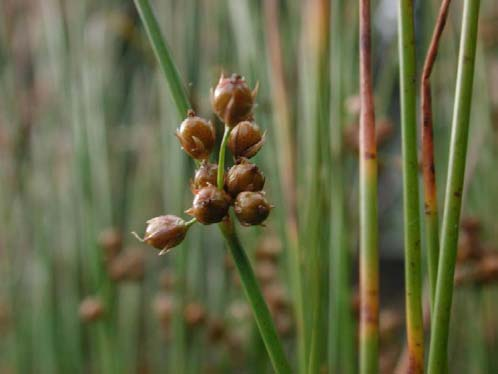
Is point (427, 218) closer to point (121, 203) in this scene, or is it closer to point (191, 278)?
point (191, 278)

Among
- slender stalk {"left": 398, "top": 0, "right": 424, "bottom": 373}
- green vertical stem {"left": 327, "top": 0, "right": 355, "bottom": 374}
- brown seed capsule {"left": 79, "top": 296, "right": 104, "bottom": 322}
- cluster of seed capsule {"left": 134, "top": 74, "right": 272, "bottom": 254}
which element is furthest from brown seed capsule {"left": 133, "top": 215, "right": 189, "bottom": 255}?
brown seed capsule {"left": 79, "top": 296, "right": 104, "bottom": 322}

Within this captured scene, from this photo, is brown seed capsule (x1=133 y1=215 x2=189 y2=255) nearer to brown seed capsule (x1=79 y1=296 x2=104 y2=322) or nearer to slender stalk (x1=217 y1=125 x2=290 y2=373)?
slender stalk (x1=217 y1=125 x2=290 y2=373)

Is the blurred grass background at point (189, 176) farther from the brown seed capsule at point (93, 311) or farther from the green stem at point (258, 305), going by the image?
the green stem at point (258, 305)

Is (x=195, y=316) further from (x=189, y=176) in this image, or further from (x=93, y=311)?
(x=189, y=176)

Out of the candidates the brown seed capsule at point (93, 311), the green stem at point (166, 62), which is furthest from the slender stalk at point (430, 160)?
the brown seed capsule at point (93, 311)

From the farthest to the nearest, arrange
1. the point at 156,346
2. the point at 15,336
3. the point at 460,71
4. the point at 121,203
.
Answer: the point at 121,203 → the point at 156,346 → the point at 15,336 → the point at 460,71

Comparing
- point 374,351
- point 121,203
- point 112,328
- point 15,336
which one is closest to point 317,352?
point 374,351

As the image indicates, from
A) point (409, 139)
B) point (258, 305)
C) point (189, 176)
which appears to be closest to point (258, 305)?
point (258, 305)
